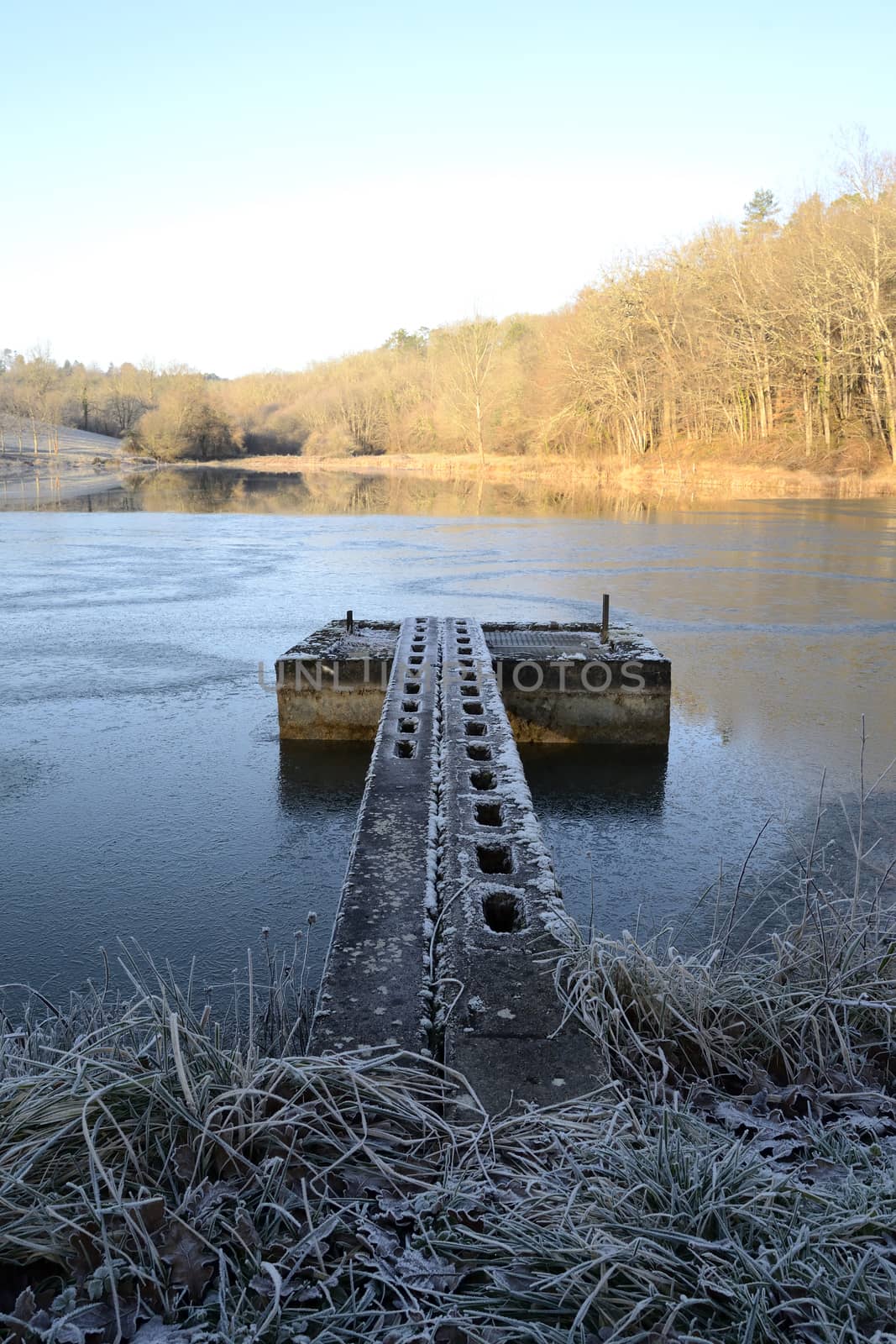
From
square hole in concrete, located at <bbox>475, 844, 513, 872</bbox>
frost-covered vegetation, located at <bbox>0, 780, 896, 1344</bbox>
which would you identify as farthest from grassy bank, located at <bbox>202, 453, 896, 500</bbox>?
frost-covered vegetation, located at <bbox>0, 780, 896, 1344</bbox>

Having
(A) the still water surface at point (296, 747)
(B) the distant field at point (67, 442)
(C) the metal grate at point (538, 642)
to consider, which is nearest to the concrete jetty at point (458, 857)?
(C) the metal grate at point (538, 642)

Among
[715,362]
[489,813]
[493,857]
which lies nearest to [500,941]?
[493,857]

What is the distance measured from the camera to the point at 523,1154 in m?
2.44

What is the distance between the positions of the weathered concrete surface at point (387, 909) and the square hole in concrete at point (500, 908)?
25cm

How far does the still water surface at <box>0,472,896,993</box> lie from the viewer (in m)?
5.51

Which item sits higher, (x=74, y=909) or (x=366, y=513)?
(x=366, y=513)

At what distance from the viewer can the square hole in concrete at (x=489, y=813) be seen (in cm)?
488

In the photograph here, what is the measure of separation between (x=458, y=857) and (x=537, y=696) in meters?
4.45

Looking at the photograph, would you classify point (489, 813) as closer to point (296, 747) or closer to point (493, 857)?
point (493, 857)

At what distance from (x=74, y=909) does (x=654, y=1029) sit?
340cm

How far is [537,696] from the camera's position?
8.58 m

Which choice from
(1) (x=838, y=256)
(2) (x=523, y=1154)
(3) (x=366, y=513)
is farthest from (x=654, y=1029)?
(1) (x=838, y=256)

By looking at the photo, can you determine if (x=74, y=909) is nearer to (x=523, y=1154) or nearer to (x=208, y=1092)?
(x=208, y=1092)

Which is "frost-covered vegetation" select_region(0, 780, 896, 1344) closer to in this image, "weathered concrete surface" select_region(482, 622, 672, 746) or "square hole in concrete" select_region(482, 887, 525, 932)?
"square hole in concrete" select_region(482, 887, 525, 932)
